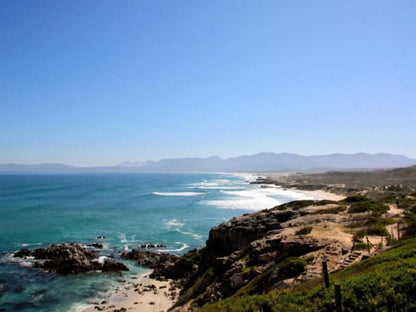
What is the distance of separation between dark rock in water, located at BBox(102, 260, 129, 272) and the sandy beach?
160 inches

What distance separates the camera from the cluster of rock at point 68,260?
4638 cm

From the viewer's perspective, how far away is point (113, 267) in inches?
1864

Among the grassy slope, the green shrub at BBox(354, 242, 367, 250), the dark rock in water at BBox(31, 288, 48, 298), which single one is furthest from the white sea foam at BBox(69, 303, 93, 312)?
the green shrub at BBox(354, 242, 367, 250)

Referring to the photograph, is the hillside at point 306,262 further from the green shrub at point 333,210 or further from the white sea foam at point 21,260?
the white sea foam at point 21,260

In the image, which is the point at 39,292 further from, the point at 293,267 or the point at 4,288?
the point at 293,267

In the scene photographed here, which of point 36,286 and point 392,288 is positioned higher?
point 392,288

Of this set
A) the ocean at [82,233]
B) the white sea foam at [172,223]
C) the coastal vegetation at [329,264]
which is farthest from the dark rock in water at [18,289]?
the white sea foam at [172,223]

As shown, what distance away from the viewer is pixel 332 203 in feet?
153

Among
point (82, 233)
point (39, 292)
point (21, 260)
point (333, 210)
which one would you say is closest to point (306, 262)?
point (333, 210)

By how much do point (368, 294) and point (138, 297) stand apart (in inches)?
1216

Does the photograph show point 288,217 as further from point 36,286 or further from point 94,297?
point 36,286

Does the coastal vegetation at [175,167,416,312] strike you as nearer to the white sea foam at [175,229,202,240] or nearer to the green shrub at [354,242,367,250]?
the green shrub at [354,242,367,250]

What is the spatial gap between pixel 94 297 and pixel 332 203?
3398 cm

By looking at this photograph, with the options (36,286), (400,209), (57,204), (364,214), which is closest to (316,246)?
(364,214)
